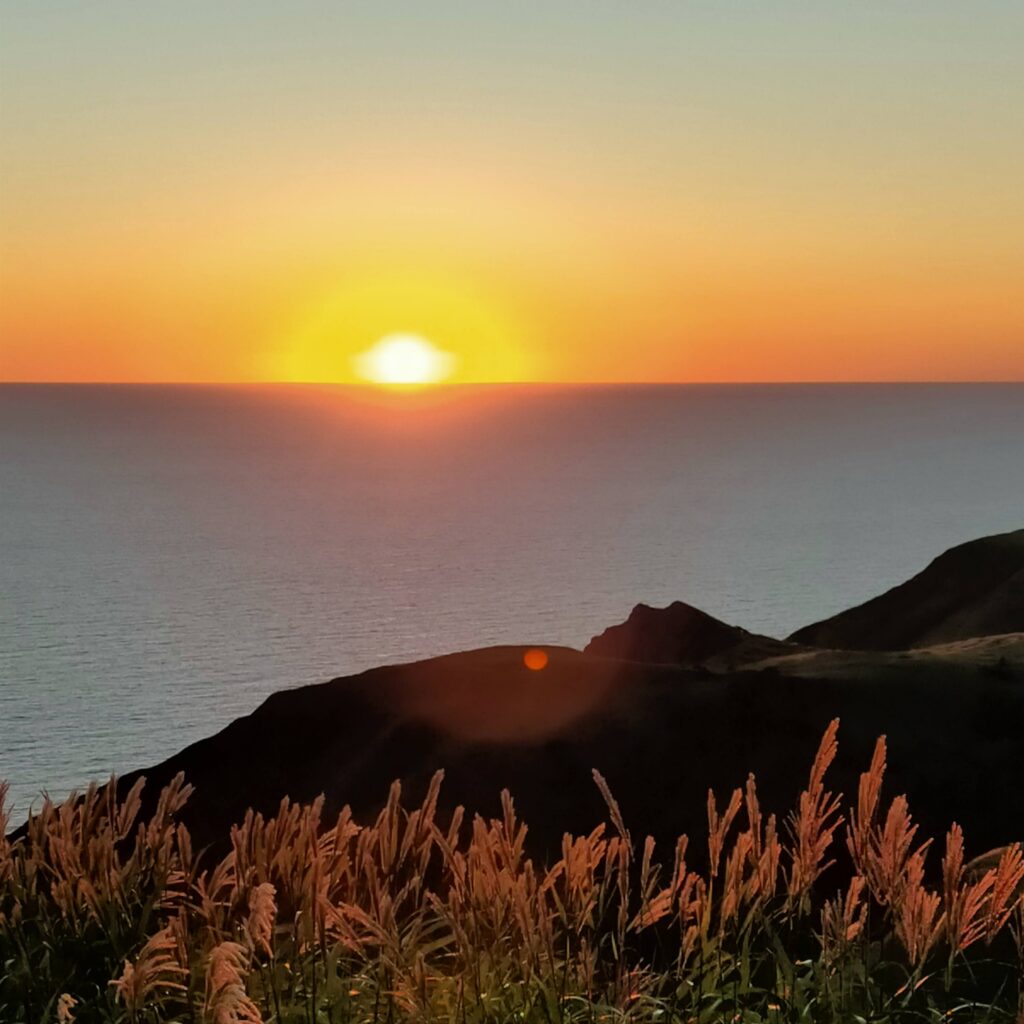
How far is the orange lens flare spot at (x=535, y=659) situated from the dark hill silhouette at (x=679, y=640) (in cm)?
1500

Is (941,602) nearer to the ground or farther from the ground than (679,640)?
farther from the ground

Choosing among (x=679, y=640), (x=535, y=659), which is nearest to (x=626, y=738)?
(x=535, y=659)

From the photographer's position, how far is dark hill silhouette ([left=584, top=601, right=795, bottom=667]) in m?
69.3

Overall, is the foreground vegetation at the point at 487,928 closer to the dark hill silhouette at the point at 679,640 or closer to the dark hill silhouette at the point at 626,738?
the dark hill silhouette at the point at 626,738

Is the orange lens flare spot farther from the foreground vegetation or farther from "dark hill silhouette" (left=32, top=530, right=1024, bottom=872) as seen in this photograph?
the foreground vegetation

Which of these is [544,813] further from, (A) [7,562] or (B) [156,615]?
(A) [7,562]

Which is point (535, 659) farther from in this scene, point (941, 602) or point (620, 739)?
point (941, 602)

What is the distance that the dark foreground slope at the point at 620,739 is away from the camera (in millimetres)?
41625

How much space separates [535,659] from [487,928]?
46.5 meters

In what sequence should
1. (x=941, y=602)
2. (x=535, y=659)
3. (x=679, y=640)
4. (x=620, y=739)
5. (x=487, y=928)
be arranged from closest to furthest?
1. (x=487, y=928)
2. (x=620, y=739)
3. (x=535, y=659)
4. (x=679, y=640)
5. (x=941, y=602)

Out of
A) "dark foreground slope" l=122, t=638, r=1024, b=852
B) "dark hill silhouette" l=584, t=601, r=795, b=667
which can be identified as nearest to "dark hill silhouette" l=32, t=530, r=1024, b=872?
"dark foreground slope" l=122, t=638, r=1024, b=852

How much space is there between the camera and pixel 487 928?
22.3 ft

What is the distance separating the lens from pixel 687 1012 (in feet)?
21.7

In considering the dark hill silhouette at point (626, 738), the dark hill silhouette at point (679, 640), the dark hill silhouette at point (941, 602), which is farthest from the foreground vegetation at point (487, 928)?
the dark hill silhouette at point (941, 602)
